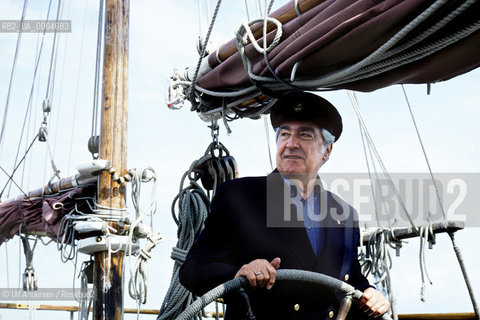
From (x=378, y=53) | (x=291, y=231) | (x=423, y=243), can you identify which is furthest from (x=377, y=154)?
(x=378, y=53)

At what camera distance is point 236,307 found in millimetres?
2328

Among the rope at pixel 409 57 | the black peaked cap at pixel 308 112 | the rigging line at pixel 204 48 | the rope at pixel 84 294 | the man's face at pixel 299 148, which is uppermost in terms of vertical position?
the rigging line at pixel 204 48

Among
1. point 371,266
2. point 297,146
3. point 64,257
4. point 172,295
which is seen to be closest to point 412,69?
point 297,146

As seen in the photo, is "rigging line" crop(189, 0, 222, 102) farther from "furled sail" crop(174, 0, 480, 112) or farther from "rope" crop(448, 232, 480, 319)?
"rope" crop(448, 232, 480, 319)

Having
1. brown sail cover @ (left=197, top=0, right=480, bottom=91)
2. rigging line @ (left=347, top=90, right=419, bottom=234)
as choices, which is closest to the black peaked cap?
brown sail cover @ (left=197, top=0, right=480, bottom=91)

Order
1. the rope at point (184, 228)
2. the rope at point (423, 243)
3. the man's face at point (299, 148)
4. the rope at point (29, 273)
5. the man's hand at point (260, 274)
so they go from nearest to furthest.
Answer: the man's hand at point (260, 274) → the man's face at point (299, 148) → the rope at point (184, 228) → the rope at point (423, 243) → the rope at point (29, 273)

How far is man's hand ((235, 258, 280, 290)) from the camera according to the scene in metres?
2.11

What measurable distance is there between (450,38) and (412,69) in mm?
274

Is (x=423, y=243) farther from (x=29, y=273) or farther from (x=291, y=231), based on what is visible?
(x=29, y=273)

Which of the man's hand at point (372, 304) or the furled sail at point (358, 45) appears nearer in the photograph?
the furled sail at point (358, 45)

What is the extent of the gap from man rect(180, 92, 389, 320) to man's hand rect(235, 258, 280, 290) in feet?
0.10

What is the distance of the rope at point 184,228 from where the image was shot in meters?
2.98

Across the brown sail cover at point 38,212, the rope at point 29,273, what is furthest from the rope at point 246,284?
the rope at point 29,273

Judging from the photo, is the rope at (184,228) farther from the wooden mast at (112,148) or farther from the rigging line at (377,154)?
the wooden mast at (112,148)
